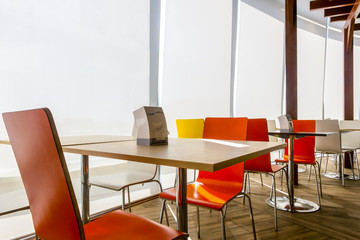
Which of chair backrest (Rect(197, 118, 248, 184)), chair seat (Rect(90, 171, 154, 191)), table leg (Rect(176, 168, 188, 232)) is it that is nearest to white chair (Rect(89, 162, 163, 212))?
chair seat (Rect(90, 171, 154, 191))

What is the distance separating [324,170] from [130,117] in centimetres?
420

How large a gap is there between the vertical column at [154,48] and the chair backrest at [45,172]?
2.55 metres

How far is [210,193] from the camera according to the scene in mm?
1632

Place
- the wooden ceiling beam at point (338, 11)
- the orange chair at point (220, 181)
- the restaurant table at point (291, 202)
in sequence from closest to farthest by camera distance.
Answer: the orange chair at point (220, 181)
the restaurant table at point (291, 202)
the wooden ceiling beam at point (338, 11)

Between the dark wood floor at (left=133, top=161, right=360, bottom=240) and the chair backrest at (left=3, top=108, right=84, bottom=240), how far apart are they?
5.49ft

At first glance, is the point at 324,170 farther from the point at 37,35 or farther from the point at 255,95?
the point at 37,35

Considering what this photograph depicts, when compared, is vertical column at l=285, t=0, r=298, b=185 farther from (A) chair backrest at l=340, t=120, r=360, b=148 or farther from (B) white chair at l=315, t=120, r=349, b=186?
(A) chair backrest at l=340, t=120, r=360, b=148

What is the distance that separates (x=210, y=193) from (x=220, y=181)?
0.23 meters

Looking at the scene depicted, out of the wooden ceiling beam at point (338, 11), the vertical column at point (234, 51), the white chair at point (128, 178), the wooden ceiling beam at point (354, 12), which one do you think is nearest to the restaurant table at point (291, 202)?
the white chair at point (128, 178)

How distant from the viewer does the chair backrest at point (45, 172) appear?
2.15 ft

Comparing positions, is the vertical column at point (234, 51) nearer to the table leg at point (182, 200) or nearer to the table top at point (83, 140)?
the table top at point (83, 140)

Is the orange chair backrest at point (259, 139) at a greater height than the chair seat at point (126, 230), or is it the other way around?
the orange chair backrest at point (259, 139)

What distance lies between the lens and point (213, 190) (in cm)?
171

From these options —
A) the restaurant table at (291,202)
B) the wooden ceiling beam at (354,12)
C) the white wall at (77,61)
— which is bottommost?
the restaurant table at (291,202)
